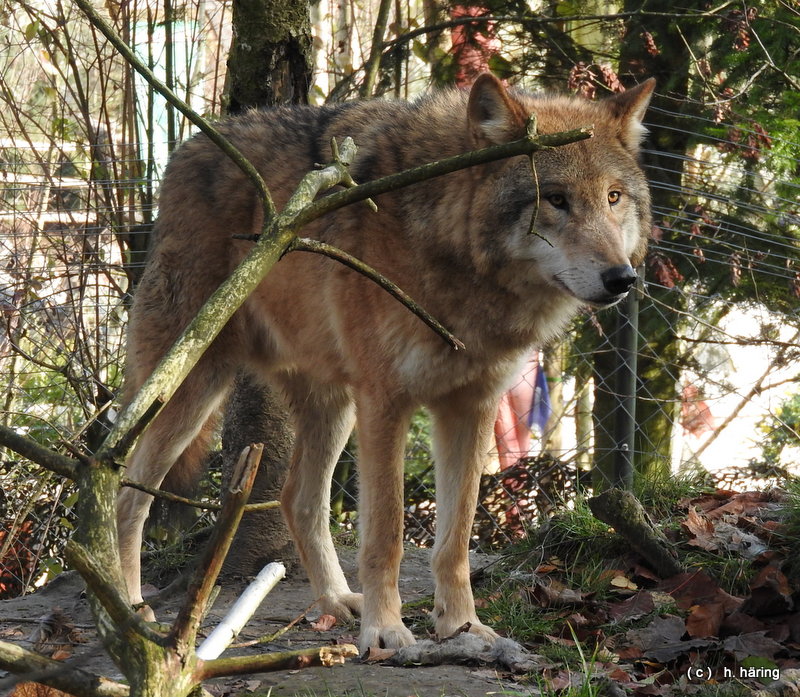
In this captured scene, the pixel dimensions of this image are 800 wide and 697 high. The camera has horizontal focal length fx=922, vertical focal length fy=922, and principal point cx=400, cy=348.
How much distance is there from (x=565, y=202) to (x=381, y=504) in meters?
1.33

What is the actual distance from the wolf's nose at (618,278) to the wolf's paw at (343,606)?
1869 millimetres

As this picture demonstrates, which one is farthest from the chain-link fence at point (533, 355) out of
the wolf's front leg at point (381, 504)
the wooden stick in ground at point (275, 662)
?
the wooden stick in ground at point (275, 662)

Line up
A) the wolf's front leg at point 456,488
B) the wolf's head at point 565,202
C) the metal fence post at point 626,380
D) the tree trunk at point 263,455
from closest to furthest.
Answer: the wolf's head at point 565,202
the wolf's front leg at point 456,488
the tree trunk at point 263,455
the metal fence post at point 626,380

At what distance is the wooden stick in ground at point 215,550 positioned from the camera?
5.59 feet

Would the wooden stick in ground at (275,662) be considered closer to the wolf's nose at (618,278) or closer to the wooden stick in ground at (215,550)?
the wooden stick in ground at (215,550)

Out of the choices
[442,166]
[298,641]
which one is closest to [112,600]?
[442,166]

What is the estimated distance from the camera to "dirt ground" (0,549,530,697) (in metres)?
2.89

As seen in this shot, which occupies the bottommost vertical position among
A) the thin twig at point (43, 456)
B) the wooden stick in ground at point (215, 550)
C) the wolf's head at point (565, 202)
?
the wooden stick in ground at point (215, 550)

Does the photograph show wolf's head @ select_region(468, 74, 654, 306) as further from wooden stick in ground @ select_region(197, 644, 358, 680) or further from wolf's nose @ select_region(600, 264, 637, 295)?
wooden stick in ground @ select_region(197, 644, 358, 680)

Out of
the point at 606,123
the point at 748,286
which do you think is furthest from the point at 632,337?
the point at 606,123

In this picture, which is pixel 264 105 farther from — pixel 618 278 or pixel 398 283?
pixel 618 278

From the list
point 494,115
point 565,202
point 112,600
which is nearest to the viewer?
point 112,600

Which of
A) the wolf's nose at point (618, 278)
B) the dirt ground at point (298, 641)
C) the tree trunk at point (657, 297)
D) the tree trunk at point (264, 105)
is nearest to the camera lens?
the dirt ground at point (298, 641)

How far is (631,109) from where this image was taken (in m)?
3.66
